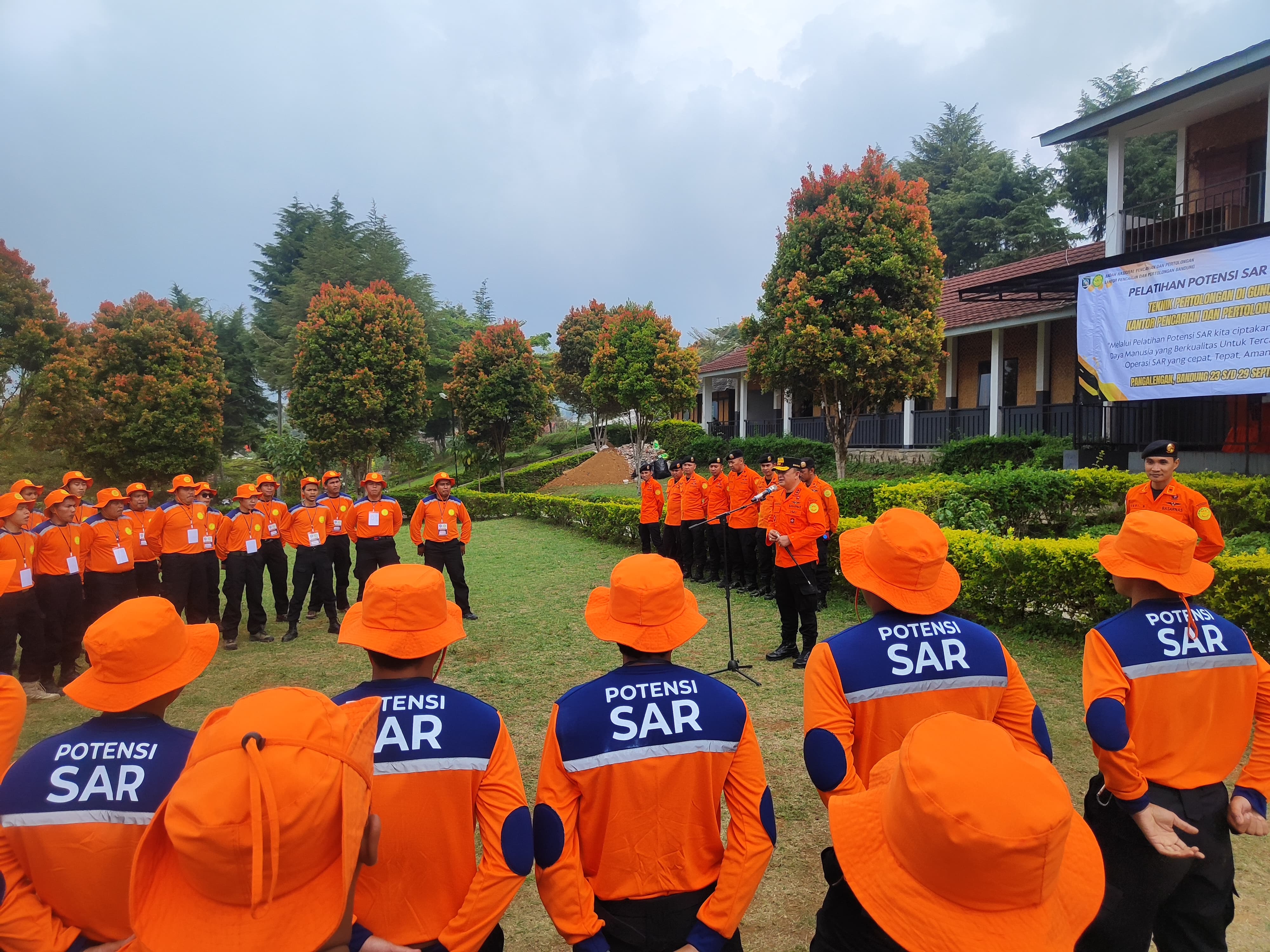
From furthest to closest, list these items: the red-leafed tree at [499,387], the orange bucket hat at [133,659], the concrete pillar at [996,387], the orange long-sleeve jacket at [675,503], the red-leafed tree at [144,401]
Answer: the red-leafed tree at [499,387], the red-leafed tree at [144,401], the concrete pillar at [996,387], the orange long-sleeve jacket at [675,503], the orange bucket hat at [133,659]

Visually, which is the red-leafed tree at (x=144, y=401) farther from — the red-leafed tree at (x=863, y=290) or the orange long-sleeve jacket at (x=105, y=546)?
the red-leafed tree at (x=863, y=290)

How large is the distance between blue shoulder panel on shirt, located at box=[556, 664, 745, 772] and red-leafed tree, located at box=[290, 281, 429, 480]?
2228 cm

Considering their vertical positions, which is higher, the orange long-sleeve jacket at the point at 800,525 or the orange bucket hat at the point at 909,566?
the orange bucket hat at the point at 909,566

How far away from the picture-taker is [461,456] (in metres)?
29.6

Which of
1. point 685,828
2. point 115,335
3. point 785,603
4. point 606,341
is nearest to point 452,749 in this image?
point 685,828

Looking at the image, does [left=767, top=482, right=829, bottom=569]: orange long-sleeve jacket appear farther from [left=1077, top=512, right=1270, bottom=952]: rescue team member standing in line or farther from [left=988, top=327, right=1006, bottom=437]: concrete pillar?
[left=988, top=327, right=1006, bottom=437]: concrete pillar

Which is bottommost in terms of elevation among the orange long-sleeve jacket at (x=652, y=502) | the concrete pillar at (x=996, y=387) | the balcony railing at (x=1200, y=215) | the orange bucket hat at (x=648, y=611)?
the orange long-sleeve jacket at (x=652, y=502)

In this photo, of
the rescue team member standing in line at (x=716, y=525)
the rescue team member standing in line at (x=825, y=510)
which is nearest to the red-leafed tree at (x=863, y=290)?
Answer: the rescue team member standing in line at (x=716, y=525)

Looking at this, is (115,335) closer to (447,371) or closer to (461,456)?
(461,456)

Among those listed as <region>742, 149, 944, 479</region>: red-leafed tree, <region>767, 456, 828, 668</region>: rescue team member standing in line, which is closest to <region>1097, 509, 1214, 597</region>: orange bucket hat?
<region>767, 456, 828, 668</region>: rescue team member standing in line

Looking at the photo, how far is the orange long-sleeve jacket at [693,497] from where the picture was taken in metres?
11.2

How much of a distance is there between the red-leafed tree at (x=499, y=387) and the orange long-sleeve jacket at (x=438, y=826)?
22.4 m

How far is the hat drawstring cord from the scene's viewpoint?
46.6 inches

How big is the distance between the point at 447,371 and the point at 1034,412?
93.0ft
